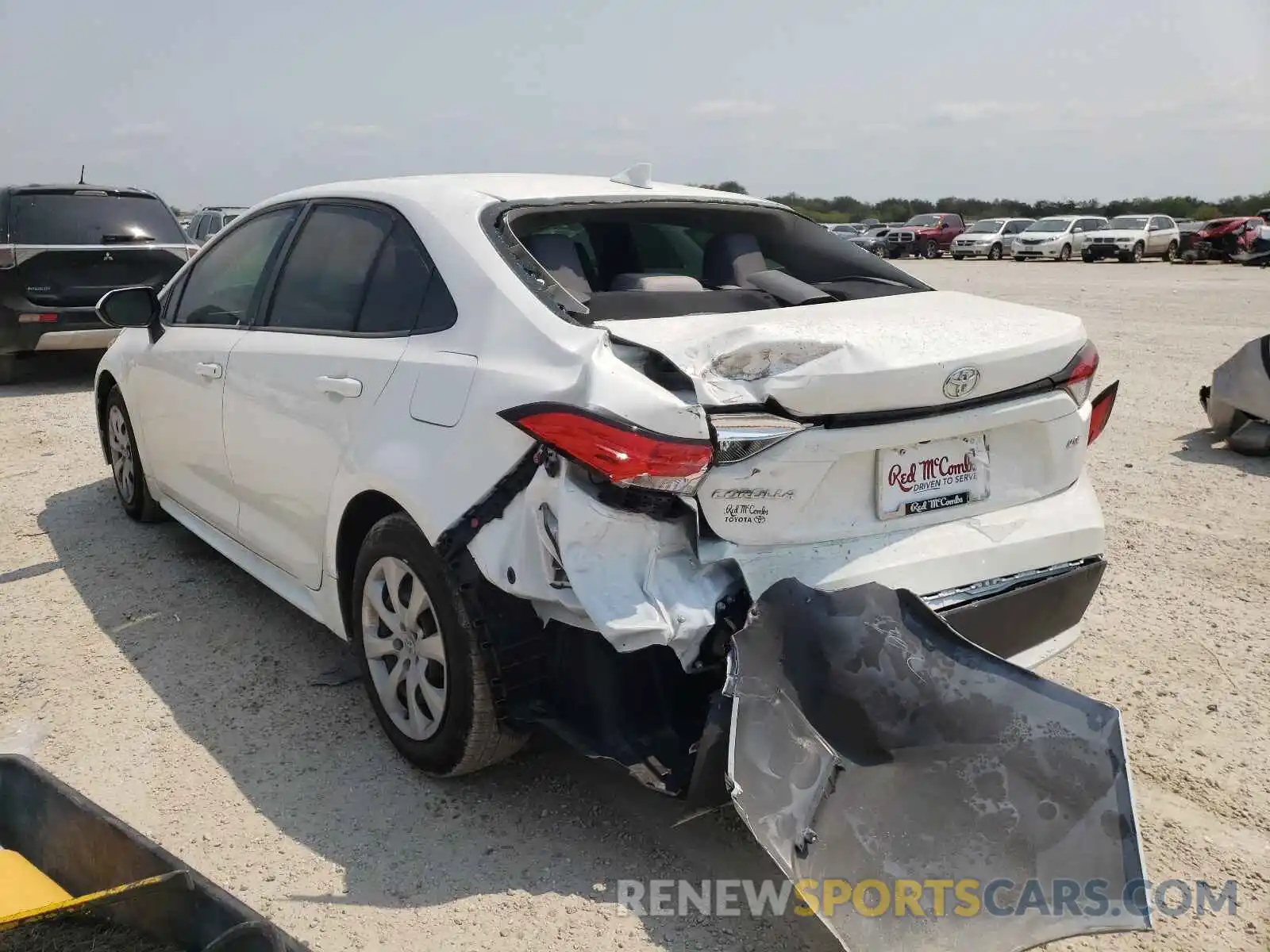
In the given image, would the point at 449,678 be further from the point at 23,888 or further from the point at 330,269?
the point at 330,269

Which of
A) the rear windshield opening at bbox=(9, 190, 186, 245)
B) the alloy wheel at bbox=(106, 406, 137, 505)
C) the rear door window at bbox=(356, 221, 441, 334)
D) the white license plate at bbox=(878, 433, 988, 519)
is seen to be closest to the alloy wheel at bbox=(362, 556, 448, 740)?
the rear door window at bbox=(356, 221, 441, 334)

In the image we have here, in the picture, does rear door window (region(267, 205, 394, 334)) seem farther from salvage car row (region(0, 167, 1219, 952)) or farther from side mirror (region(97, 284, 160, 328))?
side mirror (region(97, 284, 160, 328))

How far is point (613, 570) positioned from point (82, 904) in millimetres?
1227

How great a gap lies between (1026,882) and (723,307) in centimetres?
185

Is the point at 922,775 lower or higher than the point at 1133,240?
lower

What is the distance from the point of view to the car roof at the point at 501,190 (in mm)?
3316

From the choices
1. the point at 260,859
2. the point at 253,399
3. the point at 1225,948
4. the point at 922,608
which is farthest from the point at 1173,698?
the point at 253,399

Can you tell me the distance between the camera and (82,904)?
6.13ft

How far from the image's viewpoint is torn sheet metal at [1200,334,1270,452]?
6707 mm

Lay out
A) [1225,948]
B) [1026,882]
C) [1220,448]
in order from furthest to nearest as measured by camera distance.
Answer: [1220,448] < [1225,948] < [1026,882]

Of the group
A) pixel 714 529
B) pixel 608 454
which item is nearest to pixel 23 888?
pixel 608 454

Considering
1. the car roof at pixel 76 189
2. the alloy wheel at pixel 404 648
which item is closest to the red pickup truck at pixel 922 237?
the car roof at pixel 76 189

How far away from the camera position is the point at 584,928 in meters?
2.56

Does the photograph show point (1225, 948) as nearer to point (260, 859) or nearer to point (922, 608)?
point (922, 608)
